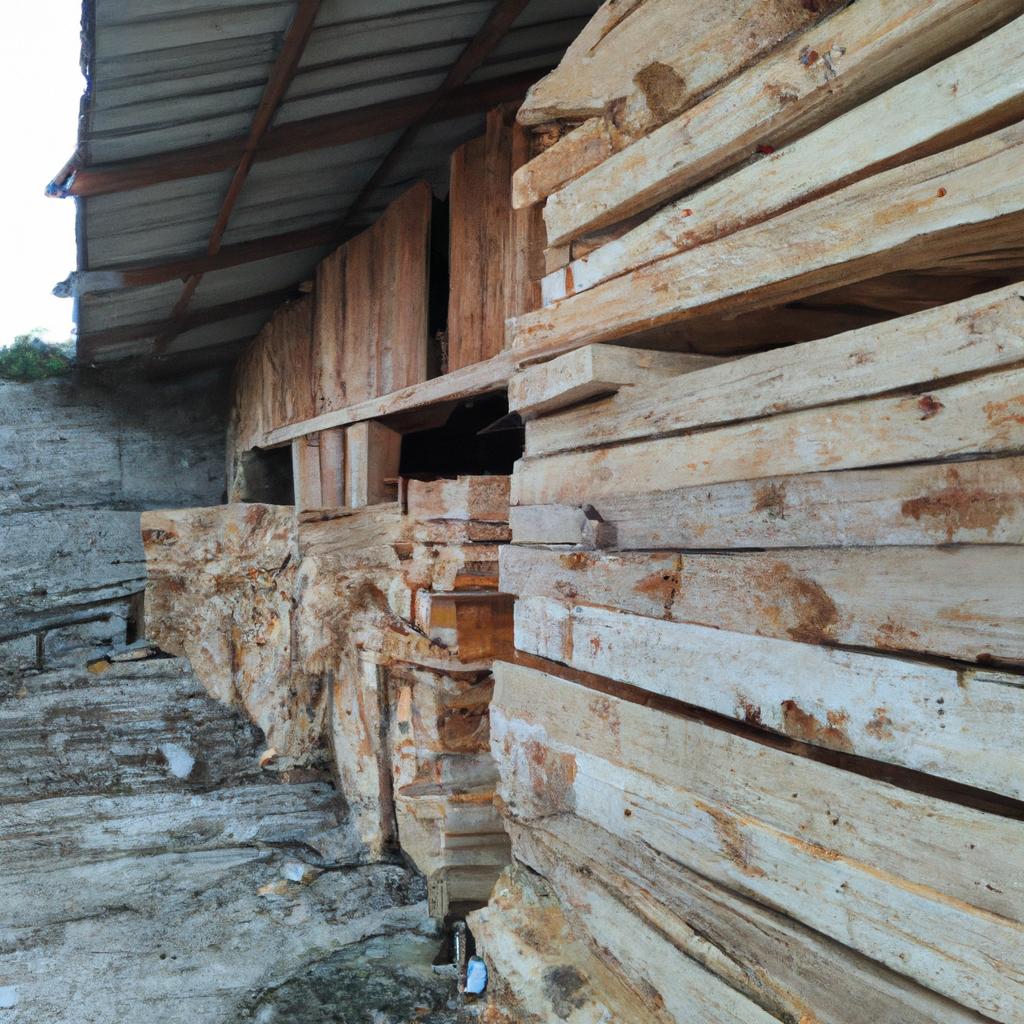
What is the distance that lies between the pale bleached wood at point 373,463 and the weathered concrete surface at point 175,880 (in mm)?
1738

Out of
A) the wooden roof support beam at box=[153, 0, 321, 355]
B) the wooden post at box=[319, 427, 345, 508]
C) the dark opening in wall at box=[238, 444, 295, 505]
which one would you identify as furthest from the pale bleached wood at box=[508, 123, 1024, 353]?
the dark opening in wall at box=[238, 444, 295, 505]

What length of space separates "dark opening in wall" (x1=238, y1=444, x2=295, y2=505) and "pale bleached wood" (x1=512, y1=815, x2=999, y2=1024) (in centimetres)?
627

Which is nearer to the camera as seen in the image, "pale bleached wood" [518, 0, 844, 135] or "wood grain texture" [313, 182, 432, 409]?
"pale bleached wood" [518, 0, 844, 135]

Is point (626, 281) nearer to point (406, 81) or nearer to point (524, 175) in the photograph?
point (524, 175)

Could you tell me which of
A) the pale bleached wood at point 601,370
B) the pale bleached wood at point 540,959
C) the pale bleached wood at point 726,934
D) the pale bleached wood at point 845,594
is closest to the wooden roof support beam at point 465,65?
the pale bleached wood at point 601,370

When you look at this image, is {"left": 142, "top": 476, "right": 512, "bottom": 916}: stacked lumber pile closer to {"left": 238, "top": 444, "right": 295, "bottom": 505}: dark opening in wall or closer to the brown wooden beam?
the brown wooden beam

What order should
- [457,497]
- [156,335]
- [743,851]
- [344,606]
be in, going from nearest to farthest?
[743,851] → [457,497] → [344,606] → [156,335]

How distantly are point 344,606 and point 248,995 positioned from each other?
5.95 feet

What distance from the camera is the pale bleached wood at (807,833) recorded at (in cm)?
133

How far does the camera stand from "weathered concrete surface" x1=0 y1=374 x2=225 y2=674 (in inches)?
306

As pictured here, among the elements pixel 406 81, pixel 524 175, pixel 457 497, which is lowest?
pixel 457 497

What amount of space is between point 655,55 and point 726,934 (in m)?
2.21

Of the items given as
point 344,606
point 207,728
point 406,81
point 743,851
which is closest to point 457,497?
point 344,606

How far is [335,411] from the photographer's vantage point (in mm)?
5859
